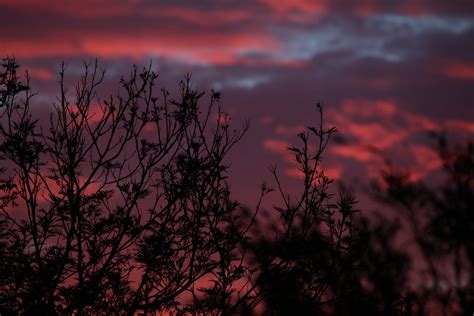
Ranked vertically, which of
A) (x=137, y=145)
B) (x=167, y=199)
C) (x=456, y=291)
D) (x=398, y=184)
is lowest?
(x=456, y=291)

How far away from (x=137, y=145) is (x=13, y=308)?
412 cm

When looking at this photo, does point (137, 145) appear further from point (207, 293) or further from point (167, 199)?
point (207, 293)

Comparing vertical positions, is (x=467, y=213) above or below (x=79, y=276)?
below

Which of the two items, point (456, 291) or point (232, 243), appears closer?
point (456, 291)

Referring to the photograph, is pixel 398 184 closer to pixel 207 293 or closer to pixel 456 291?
pixel 456 291

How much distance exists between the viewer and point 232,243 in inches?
508

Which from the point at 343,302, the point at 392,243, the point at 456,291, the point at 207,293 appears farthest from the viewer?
the point at 207,293

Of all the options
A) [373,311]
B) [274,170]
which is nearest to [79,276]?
[274,170]

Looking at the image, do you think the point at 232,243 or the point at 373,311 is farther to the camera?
the point at 232,243

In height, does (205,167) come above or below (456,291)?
above

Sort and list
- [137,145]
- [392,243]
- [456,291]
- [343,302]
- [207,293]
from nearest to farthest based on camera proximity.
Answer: [456,291] → [392,243] → [343,302] → [207,293] → [137,145]

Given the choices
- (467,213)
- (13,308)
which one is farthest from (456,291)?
(13,308)

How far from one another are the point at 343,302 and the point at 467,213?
2.26 m

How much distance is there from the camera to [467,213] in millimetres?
6074
